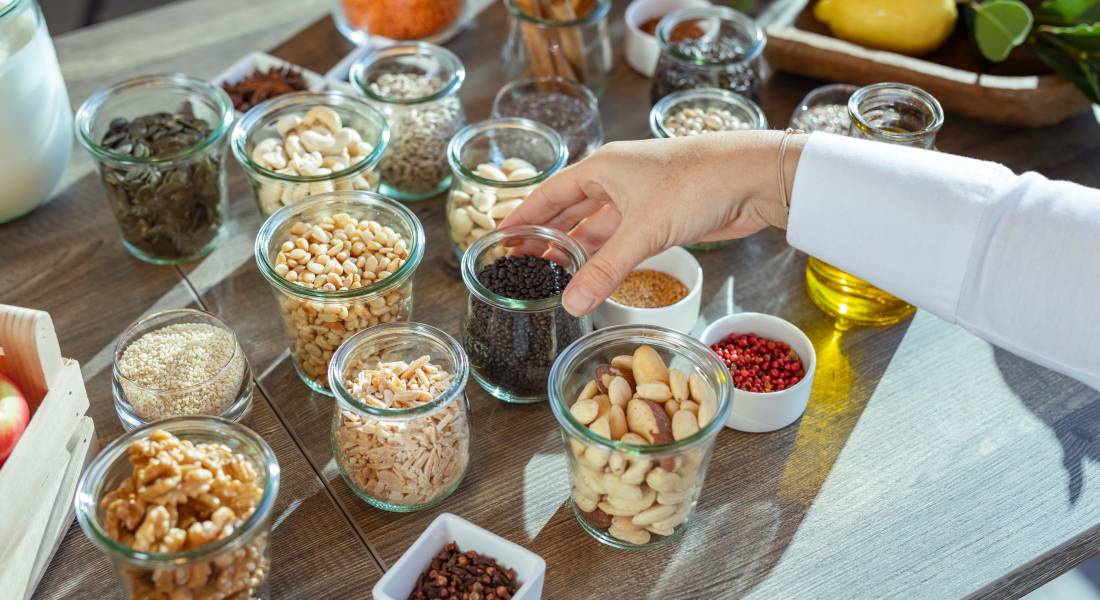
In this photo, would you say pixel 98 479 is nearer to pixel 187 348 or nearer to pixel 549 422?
pixel 187 348

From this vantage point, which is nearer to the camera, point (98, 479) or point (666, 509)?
point (98, 479)

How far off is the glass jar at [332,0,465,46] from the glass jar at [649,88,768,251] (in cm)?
48

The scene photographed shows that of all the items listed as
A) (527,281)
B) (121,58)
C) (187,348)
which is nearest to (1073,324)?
(527,281)

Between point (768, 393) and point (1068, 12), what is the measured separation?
889mm

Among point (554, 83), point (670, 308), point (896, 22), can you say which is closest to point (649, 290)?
point (670, 308)

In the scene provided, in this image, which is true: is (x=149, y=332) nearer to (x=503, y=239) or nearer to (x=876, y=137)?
(x=503, y=239)

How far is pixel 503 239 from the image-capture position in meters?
1.24

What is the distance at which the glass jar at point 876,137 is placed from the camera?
130 cm

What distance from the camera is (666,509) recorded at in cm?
106

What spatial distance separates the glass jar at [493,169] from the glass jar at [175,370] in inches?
13.2

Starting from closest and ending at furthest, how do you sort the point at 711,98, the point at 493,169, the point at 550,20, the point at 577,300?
1. the point at 577,300
2. the point at 493,169
3. the point at 711,98
4. the point at 550,20

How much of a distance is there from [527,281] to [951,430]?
1.71 ft

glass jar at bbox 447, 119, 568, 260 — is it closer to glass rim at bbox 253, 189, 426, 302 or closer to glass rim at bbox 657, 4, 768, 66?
glass rim at bbox 253, 189, 426, 302

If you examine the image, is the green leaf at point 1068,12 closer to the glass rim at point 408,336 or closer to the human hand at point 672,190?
the human hand at point 672,190
